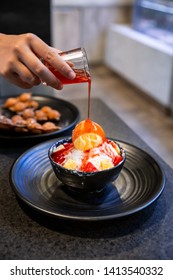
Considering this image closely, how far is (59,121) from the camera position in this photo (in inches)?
50.8

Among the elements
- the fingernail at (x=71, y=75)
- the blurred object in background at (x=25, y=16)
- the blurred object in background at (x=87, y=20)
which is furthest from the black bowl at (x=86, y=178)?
the blurred object in background at (x=87, y=20)

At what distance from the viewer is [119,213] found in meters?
0.72

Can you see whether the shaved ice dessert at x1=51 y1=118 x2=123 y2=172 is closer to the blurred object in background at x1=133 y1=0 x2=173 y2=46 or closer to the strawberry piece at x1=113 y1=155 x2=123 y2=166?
the strawberry piece at x1=113 y1=155 x2=123 y2=166

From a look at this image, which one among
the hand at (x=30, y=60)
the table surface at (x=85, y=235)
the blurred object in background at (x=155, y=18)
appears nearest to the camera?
the table surface at (x=85, y=235)

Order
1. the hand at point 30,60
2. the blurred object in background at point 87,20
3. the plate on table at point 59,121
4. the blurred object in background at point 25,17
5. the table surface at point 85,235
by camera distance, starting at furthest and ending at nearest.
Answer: the blurred object in background at point 87,20, the blurred object in background at point 25,17, the plate on table at point 59,121, the hand at point 30,60, the table surface at point 85,235

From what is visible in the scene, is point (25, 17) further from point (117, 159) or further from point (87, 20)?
point (87, 20)

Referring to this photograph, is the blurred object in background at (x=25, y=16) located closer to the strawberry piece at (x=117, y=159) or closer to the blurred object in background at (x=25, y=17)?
the blurred object in background at (x=25, y=17)

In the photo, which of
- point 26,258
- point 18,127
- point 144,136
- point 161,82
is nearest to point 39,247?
point 26,258

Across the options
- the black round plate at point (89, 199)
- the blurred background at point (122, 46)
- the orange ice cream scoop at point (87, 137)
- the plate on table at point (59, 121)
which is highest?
the orange ice cream scoop at point (87, 137)

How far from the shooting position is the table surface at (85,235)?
2.22ft

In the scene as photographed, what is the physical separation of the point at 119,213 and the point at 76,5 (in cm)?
421

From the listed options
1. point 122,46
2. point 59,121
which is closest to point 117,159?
point 59,121

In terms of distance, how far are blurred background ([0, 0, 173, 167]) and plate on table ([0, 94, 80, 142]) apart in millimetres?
400

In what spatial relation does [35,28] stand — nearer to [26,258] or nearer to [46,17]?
[46,17]
